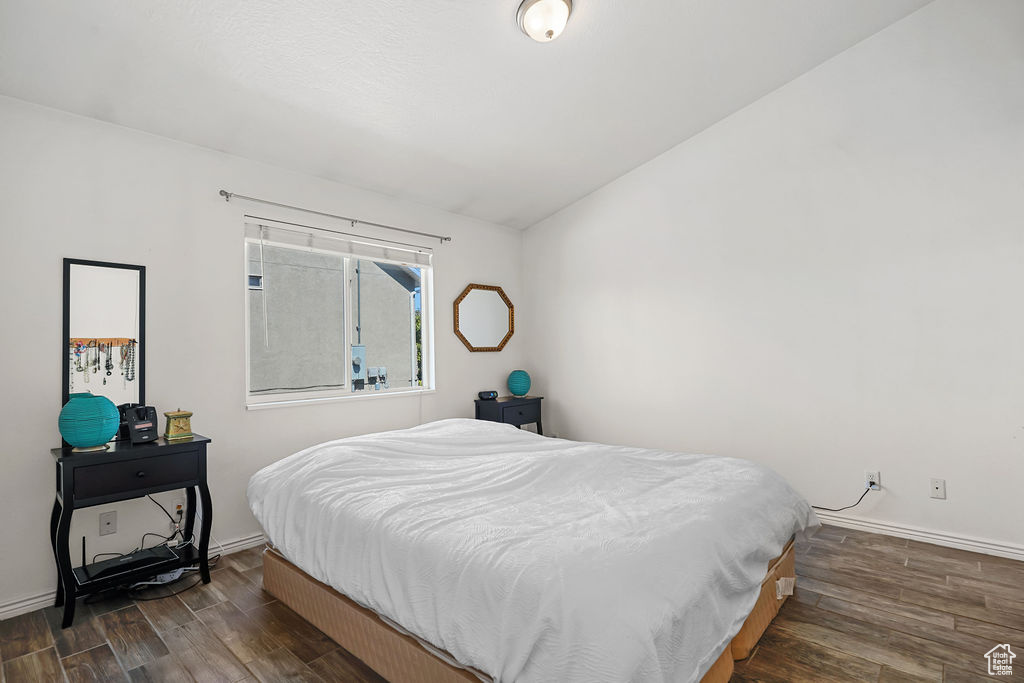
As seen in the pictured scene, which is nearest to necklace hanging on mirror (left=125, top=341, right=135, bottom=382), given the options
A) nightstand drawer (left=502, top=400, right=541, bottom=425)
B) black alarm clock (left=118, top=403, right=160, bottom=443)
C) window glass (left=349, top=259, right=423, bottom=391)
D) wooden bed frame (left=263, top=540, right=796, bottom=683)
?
black alarm clock (left=118, top=403, right=160, bottom=443)

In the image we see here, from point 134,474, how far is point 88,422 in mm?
295

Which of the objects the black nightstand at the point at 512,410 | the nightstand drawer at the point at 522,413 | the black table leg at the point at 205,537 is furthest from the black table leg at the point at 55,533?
the nightstand drawer at the point at 522,413

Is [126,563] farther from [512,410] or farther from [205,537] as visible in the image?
[512,410]

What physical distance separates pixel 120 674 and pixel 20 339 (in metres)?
1.55

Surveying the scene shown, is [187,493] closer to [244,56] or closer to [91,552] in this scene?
[91,552]

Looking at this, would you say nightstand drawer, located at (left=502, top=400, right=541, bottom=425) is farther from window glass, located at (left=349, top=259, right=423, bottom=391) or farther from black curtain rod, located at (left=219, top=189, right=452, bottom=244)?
black curtain rod, located at (left=219, top=189, right=452, bottom=244)

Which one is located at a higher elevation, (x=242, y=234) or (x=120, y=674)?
(x=242, y=234)

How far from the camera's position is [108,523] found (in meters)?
2.50

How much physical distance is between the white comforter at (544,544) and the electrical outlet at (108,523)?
0.83m

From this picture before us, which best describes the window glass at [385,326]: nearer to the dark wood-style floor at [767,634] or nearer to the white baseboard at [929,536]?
the dark wood-style floor at [767,634]

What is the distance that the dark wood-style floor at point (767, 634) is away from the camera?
1732mm

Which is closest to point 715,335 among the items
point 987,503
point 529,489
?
point 987,503

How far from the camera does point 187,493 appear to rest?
8.81 ft

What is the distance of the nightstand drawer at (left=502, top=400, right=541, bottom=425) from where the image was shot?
13.9 feet
